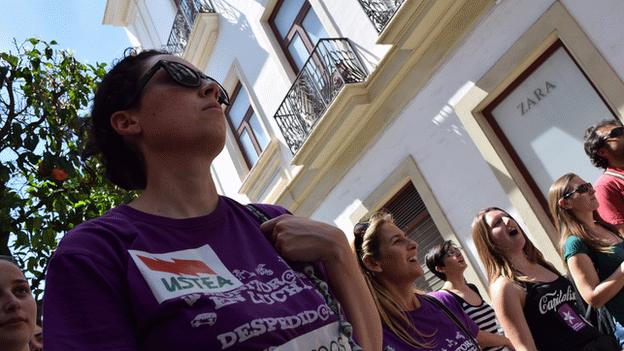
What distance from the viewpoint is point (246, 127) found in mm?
14078

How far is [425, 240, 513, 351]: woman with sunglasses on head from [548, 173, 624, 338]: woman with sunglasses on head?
2.07ft

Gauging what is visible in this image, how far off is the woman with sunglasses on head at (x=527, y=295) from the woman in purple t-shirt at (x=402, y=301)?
0.83ft

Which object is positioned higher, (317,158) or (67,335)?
→ (317,158)

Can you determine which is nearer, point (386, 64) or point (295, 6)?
point (386, 64)

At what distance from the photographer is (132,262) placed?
4.64 feet

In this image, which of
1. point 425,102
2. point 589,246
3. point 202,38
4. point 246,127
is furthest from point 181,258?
point 202,38

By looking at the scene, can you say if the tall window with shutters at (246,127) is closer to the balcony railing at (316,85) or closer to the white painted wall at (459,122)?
the balcony railing at (316,85)

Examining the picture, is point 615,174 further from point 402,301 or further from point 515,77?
point 515,77

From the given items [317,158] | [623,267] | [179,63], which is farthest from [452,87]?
[179,63]

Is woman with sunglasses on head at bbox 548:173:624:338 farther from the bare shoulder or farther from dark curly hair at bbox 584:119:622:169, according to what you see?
dark curly hair at bbox 584:119:622:169

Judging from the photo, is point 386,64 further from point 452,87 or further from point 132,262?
point 132,262

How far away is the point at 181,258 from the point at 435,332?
2360 millimetres

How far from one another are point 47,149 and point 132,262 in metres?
5.84

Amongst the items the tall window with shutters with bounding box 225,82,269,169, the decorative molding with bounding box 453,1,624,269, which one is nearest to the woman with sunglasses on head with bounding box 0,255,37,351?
the decorative molding with bounding box 453,1,624,269
